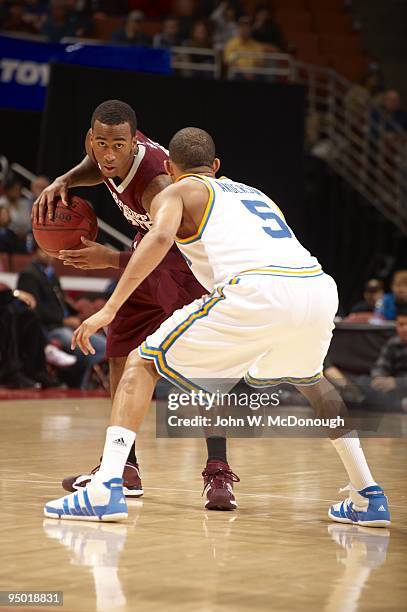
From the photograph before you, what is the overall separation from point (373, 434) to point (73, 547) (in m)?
4.83

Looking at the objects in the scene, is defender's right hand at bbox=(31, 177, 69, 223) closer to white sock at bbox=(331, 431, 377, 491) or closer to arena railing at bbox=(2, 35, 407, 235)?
white sock at bbox=(331, 431, 377, 491)

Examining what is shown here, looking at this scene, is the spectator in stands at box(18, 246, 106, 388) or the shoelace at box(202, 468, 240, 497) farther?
the spectator in stands at box(18, 246, 106, 388)

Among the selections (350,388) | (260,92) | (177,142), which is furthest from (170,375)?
(260,92)

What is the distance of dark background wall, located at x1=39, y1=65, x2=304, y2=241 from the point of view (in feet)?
40.7

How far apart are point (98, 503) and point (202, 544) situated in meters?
0.48

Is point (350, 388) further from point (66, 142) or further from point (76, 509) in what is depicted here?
point (76, 509)

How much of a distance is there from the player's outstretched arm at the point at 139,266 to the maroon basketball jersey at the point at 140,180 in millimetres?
916

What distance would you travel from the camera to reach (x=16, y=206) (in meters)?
12.3

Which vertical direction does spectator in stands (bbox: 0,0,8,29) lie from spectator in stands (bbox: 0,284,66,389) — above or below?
above

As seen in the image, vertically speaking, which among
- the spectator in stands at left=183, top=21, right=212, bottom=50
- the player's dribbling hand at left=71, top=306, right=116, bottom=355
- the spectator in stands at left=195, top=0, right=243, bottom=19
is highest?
the spectator in stands at left=195, top=0, right=243, bottom=19

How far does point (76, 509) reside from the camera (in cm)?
412

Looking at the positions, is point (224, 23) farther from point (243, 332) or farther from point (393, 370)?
point (243, 332)

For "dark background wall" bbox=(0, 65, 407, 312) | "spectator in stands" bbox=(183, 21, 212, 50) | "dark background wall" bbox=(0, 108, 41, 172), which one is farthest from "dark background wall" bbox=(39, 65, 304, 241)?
"dark background wall" bbox=(0, 108, 41, 172)

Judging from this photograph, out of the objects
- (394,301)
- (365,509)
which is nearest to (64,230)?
(365,509)
